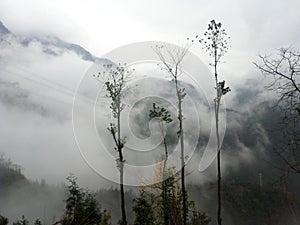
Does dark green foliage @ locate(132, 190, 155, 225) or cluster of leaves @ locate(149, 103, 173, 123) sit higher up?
cluster of leaves @ locate(149, 103, 173, 123)

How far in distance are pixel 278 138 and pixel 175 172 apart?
1890cm

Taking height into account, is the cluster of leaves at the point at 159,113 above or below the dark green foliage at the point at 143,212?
above

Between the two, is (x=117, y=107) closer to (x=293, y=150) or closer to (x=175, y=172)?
(x=175, y=172)

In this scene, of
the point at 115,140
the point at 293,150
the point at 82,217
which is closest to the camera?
the point at 82,217

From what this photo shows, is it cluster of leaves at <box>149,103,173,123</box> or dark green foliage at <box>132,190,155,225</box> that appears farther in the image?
dark green foliage at <box>132,190,155,225</box>

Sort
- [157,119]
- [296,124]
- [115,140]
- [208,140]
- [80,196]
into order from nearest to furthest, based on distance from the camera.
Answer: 1. [296,124]
2. [208,140]
3. [115,140]
4. [157,119]
5. [80,196]

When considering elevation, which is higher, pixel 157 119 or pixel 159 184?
pixel 157 119

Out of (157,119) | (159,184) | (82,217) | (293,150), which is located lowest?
(82,217)

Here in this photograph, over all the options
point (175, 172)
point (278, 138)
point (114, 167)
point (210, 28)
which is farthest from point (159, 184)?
point (278, 138)

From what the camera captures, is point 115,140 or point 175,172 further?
point 175,172

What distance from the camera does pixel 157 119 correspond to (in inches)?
903

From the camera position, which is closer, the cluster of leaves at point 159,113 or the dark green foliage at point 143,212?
the cluster of leaves at point 159,113

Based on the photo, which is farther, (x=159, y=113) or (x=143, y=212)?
(x=143, y=212)

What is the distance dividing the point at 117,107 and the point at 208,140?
744 centimetres
